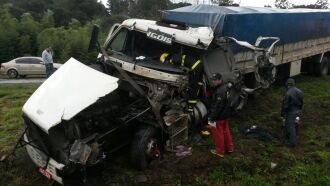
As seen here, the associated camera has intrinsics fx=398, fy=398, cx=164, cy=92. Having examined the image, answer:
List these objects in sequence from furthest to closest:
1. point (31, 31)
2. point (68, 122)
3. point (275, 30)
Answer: point (31, 31) < point (275, 30) < point (68, 122)

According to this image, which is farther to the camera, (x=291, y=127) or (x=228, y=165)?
(x=291, y=127)

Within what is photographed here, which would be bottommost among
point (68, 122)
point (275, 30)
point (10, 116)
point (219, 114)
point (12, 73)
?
point (12, 73)

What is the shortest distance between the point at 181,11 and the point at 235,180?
5.30 metres

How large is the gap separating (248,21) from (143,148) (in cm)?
528

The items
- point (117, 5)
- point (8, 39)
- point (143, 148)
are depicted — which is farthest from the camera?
point (117, 5)

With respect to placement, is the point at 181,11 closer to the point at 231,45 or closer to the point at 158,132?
the point at 231,45

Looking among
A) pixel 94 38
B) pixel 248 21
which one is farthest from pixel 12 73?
pixel 94 38

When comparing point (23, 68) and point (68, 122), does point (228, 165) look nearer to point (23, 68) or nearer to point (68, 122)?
point (68, 122)

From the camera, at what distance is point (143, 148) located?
19.9 feet

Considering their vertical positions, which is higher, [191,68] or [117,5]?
[191,68]

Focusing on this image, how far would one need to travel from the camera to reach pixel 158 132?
21.3ft

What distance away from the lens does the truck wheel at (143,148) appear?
6.06 meters

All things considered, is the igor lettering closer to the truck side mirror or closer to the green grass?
the truck side mirror

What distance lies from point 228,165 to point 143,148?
1.48 metres
